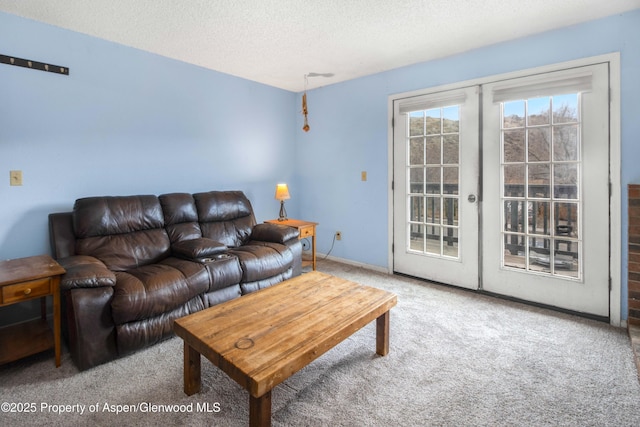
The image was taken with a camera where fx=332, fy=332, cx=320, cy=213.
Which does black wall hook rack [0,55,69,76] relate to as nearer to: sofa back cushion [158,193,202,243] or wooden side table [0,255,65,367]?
sofa back cushion [158,193,202,243]

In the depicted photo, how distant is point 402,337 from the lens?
2352 mm

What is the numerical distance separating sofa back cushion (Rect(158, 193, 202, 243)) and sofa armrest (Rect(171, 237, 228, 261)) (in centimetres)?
17

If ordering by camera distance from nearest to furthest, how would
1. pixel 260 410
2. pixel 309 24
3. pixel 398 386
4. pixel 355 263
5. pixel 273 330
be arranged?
pixel 260 410 → pixel 273 330 → pixel 398 386 → pixel 309 24 → pixel 355 263

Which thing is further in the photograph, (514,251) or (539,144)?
(514,251)

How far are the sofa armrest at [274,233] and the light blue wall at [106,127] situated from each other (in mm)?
819

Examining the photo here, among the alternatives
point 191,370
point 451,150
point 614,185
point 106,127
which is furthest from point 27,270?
point 614,185

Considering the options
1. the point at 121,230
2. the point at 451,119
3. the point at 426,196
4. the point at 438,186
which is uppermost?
the point at 451,119

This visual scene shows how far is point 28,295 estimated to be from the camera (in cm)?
189

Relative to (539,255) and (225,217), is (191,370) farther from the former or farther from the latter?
(539,255)

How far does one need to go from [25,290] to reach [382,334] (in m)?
2.10

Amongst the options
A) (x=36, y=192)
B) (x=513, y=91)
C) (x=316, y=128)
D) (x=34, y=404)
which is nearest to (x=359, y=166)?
(x=316, y=128)

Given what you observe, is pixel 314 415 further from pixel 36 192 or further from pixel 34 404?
pixel 36 192

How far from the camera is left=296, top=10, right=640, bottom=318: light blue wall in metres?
2.43

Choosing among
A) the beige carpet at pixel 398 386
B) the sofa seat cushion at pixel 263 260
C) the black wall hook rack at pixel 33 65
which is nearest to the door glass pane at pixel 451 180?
the beige carpet at pixel 398 386
